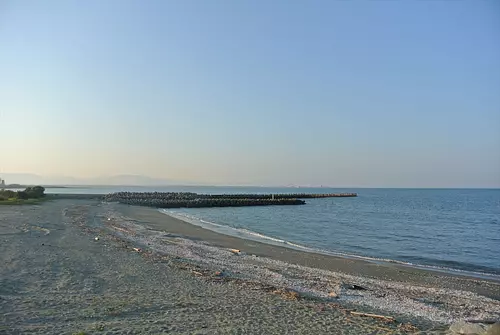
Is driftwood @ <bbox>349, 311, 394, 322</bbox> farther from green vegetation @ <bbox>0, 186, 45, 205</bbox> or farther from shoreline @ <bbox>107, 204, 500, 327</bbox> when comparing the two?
green vegetation @ <bbox>0, 186, 45, 205</bbox>

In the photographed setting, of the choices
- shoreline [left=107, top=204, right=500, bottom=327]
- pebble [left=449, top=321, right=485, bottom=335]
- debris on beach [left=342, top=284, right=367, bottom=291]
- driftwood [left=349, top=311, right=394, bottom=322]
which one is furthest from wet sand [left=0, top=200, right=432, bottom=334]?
debris on beach [left=342, top=284, right=367, bottom=291]

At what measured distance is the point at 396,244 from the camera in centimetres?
2259

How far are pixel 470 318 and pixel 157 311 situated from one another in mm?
6476

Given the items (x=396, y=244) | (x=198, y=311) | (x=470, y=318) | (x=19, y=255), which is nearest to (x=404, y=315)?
(x=470, y=318)

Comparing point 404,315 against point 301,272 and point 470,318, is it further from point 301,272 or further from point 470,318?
point 301,272

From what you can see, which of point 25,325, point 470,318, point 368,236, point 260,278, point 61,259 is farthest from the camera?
point 368,236

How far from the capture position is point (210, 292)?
31.3 ft

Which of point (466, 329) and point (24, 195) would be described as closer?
point (466, 329)

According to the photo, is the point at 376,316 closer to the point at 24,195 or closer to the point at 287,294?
the point at 287,294

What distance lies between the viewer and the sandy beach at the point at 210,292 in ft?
23.3

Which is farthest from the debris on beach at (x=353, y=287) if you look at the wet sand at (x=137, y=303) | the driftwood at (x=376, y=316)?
the driftwood at (x=376, y=316)

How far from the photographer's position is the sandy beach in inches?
280

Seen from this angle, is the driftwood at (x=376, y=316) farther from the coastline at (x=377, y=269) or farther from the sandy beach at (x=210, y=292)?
the coastline at (x=377, y=269)

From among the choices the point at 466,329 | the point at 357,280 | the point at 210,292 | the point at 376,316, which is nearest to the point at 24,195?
the point at 210,292
